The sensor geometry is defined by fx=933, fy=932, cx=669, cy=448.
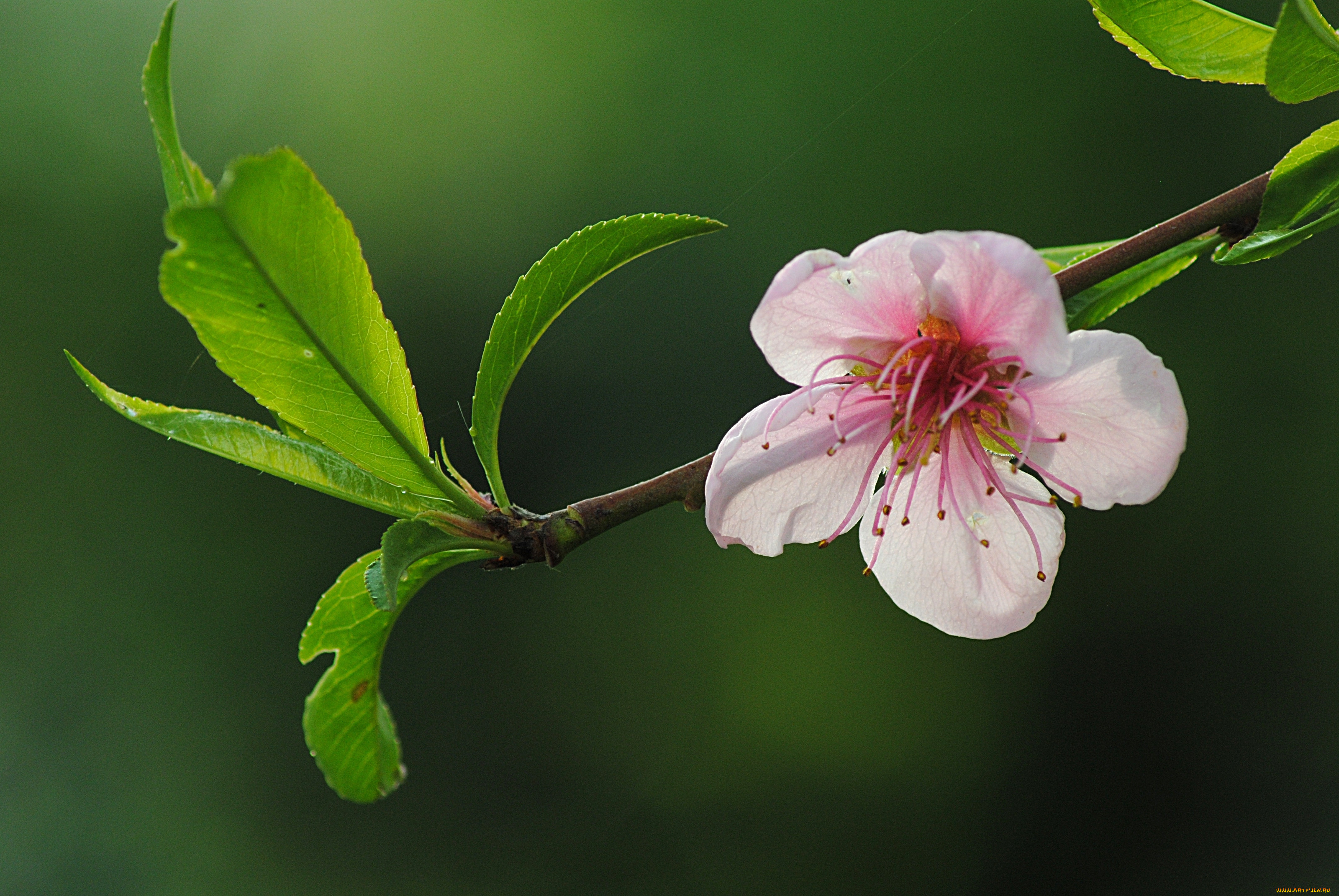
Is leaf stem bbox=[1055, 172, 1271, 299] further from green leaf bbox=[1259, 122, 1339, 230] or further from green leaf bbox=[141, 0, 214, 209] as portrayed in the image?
green leaf bbox=[141, 0, 214, 209]

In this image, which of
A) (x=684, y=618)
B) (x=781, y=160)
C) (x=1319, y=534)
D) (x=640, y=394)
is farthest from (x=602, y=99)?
(x=1319, y=534)

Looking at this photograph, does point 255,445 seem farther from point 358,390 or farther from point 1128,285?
point 1128,285

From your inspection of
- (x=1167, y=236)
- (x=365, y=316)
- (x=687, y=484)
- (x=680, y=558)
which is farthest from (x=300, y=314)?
(x=680, y=558)

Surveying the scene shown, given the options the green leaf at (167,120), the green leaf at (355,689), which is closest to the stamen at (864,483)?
the green leaf at (355,689)

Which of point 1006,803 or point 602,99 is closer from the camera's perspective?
point 1006,803

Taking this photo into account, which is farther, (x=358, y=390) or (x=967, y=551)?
(x=967, y=551)

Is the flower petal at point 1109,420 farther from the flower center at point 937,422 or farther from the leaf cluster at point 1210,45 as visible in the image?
the leaf cluster at point 1210,45

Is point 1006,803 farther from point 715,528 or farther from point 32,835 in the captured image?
point 32,835

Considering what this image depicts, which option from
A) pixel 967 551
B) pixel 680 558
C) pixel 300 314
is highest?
pixel 300 314

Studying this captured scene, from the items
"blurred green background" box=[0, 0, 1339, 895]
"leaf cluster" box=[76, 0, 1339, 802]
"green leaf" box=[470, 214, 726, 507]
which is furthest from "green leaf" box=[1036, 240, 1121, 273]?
"blurred green background" box=[0, 0, 1339, 895]
